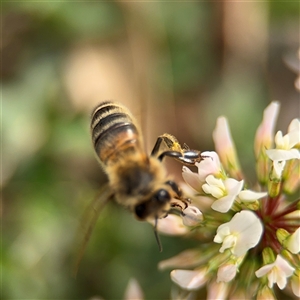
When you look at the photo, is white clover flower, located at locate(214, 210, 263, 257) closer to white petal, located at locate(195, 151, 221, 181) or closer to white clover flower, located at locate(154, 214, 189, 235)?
white petal, located at locate(195, 151, 221, 181)

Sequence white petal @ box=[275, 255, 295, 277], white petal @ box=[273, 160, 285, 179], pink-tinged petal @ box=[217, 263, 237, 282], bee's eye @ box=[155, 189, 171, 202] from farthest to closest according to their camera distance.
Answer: white petal @ box=[273, 160, 285, 179], pink-tinged petal @ box=[217, 263, 237, 282], white petal @ box=[275, 255, 295, 277], bee's eye @ box=[155, 189, 171, 202]

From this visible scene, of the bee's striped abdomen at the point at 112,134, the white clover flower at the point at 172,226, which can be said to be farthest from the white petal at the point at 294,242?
the bee's striped abdomen at the point at 112,134

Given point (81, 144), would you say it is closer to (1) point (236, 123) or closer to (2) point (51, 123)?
(2) point (51, 123)

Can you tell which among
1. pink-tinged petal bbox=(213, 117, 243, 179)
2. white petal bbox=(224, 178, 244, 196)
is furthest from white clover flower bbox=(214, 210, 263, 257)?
pink-tinged petal bbox=(213, 117, 243, 179)

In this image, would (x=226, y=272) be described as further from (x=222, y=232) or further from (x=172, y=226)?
(x=172, y=226)

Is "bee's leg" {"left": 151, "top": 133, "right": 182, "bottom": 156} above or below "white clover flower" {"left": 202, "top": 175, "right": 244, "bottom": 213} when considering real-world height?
above

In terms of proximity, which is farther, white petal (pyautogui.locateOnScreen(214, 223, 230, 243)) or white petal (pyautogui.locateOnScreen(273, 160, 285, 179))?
white petal (pyautogui.locateOnScreen(273, 160, 285, 179))
